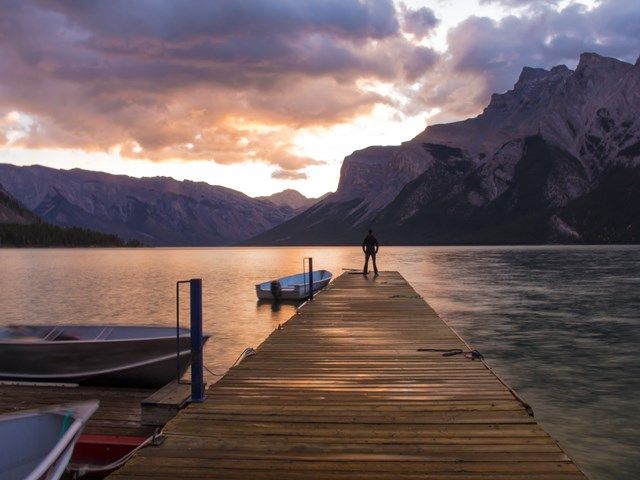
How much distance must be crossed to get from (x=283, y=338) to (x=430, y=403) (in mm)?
8257

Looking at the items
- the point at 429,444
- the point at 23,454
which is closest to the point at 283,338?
the point at 23,454

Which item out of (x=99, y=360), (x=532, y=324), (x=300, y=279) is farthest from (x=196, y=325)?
(x=300, y=279)

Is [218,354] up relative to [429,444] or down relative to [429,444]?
down

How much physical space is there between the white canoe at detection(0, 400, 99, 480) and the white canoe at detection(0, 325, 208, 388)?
6.55 meters

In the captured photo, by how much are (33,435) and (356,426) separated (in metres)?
5.57

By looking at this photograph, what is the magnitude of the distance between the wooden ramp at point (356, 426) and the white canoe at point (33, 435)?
1.92 metres

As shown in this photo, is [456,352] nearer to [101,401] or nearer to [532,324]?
[101,401]

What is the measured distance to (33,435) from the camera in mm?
9750

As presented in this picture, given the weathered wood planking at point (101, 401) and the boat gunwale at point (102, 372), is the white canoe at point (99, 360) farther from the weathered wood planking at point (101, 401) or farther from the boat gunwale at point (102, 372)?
the weathered wood planking at point (101, 401)

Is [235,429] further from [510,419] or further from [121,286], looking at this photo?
[121,286]

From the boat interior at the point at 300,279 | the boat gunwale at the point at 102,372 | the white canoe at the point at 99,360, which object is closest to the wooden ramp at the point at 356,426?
the boat gunwale at the point at 102,372

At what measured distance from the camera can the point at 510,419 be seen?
349 inches

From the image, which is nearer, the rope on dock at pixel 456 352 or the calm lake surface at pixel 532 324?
the rope on dock at pixel 456 352

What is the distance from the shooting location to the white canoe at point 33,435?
30.3 ft
